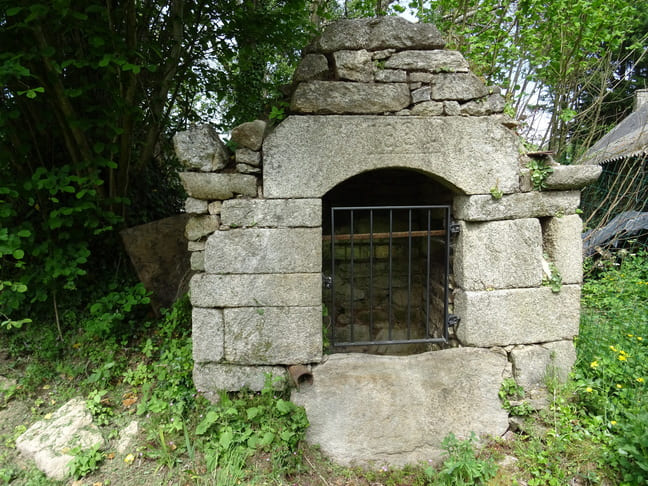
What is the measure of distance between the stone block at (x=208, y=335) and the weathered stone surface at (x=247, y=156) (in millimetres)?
1106

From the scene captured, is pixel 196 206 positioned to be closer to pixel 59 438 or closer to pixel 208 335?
pixel 208 335

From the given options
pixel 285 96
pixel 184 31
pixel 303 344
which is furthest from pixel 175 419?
pixel 184 31

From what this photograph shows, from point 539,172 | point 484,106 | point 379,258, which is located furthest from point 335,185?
point 379,258

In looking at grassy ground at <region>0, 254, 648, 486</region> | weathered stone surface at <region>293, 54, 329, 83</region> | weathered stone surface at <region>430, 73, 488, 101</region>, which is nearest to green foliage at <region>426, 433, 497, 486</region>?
grassy ground at <region>0, 254, 648, 486</region>

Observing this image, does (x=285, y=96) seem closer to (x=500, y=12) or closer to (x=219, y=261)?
(x=219, y=261)

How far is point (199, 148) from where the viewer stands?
2.52m

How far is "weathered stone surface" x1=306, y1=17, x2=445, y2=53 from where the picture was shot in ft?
8.42

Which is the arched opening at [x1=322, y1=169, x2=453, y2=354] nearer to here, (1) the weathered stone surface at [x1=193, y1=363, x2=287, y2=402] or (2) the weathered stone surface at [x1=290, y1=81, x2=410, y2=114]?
(1) the weathered stone surface at [x1=193, y1=363, x2=287, y2=402]

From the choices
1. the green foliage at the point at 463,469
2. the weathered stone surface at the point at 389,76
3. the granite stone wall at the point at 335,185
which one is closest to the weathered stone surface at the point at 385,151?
the granite stone wall at the point at 335,185

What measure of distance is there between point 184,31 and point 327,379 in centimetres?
373

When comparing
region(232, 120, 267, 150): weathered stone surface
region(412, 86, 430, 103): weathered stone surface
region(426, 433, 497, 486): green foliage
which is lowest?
region(426, 433, 497, 486): green foliage

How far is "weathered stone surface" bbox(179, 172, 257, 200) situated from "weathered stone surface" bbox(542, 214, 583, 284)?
237cm

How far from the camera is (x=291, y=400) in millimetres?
2674

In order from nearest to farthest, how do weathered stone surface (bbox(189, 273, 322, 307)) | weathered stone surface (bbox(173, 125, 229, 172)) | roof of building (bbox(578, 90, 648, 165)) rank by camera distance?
weathered stone surface (bbox(173, 125, 229, 172)) → weathered stone surface (bbox(189, 273, 322, 307)) → roof of building (bbox(578, 90, 648, 165))
